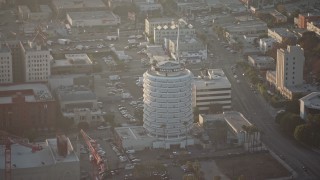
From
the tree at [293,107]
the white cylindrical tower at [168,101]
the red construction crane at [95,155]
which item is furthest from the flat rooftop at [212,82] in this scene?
the red construction crane at [95,155]

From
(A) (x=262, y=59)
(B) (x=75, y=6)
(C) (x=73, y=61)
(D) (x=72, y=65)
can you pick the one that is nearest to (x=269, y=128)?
(A) (x=262, y=59)

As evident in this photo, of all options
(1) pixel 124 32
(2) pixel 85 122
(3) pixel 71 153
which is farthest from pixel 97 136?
(1) pixel 124 32

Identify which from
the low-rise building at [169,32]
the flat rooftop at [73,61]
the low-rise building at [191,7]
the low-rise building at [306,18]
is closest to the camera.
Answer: the flat rooftop at [73,61]

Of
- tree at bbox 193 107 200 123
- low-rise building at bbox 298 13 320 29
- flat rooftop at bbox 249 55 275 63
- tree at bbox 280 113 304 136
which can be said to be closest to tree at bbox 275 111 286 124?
tree at bbox 280 113 304 136

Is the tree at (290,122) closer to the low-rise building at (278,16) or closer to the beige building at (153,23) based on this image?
the beige building at (153,23)

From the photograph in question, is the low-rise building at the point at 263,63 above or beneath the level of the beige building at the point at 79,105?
beneath

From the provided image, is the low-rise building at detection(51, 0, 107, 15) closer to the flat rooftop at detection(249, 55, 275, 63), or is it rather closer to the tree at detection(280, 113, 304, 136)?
the flat rooftop at detection(249, 55, 275, 63)

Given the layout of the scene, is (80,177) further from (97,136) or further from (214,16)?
(214,16)

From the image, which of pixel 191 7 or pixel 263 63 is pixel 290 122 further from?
pixel 191 7
